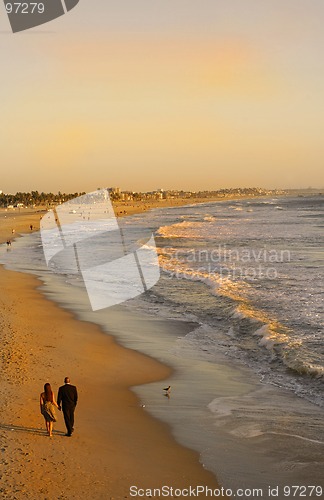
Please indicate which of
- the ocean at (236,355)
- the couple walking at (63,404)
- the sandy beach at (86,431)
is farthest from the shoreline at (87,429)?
the ocean at (236,355)

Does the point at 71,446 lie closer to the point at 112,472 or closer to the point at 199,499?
the point at 112,472

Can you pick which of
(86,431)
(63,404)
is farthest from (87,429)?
(63,404)

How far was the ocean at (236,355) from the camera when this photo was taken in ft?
37.0

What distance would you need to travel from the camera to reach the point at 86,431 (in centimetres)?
1188

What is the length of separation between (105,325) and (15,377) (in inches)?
327

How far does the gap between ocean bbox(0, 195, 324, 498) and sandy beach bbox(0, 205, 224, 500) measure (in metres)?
0.59

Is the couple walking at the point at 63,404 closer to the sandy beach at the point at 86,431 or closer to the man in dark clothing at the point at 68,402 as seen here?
the man in dark clothing at the point at 68,402

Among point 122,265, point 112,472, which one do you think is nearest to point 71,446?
point 112,472

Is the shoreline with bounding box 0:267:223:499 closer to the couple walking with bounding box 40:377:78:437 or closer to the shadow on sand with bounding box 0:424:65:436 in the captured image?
the shadow on sand with bounding box 0:424:65:436

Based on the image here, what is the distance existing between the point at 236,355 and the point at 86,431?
810cm

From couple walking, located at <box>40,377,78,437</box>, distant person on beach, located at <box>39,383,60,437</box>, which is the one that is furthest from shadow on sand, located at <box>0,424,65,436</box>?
distant person on beach, located at <box>39,383,60,437</box>

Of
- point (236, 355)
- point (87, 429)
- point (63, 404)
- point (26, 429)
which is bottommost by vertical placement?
point (236, 355)

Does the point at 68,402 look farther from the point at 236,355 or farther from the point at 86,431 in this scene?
the point at 236,355

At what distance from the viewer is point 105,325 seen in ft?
76.6
